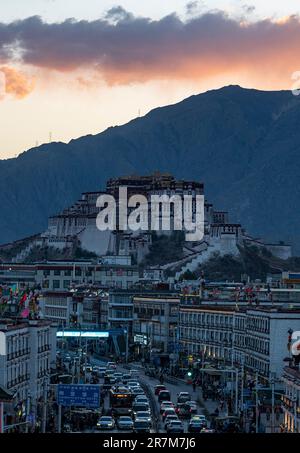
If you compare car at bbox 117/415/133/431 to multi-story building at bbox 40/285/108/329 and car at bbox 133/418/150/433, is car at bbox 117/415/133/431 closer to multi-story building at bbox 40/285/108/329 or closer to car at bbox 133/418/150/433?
car at bbox 133/418/150/433

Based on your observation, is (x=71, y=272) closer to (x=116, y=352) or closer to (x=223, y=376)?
(x=116, y=352)

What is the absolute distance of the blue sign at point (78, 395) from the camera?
206 ft

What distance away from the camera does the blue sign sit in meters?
62.9

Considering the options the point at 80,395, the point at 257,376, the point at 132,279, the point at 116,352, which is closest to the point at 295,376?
the point at 80,395

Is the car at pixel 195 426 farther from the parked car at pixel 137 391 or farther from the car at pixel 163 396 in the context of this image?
the car at pixel 163 396

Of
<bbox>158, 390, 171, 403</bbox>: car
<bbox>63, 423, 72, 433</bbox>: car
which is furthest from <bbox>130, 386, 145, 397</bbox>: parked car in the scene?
<bbox>63, 423, 72, 433</bbox>: car

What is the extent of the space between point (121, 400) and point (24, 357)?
5.67 m

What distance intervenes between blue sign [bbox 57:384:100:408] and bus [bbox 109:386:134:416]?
7314 mm

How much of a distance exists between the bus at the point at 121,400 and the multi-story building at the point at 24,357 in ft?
9.63

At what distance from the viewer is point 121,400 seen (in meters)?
75.1

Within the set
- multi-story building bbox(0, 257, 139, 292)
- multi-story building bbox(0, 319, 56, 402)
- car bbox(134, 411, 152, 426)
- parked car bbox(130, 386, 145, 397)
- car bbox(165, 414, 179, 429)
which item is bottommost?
car bbox(165, 414, 179, 429)

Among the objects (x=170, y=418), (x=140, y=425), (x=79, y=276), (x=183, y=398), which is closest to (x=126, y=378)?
(x=183, y=398)

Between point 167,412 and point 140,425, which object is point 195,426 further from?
point 167,412
